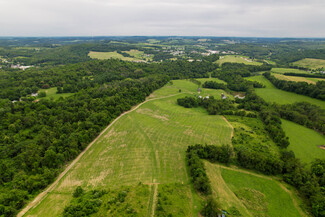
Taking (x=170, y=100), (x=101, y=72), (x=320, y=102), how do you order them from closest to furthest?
1. (x=320, y=102)
2. (x=170, y=100)
3. (x=101, y=72)

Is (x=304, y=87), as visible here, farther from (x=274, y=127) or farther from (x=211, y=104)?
(x=211, y=104)

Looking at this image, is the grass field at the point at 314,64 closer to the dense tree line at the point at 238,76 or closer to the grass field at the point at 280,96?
the dense tree line at the point at 238,76

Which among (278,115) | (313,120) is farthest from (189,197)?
(313,120)

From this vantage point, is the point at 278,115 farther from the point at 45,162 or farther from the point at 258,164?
the point at 45,162

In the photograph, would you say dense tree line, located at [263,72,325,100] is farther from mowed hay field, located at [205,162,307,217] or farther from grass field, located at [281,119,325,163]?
mowed hay field, located at [205,162,307,217]

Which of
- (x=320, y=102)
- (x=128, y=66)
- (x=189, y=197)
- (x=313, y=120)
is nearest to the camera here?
(x=189, y=197)

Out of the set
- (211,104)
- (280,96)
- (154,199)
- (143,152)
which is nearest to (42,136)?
(143,152)
